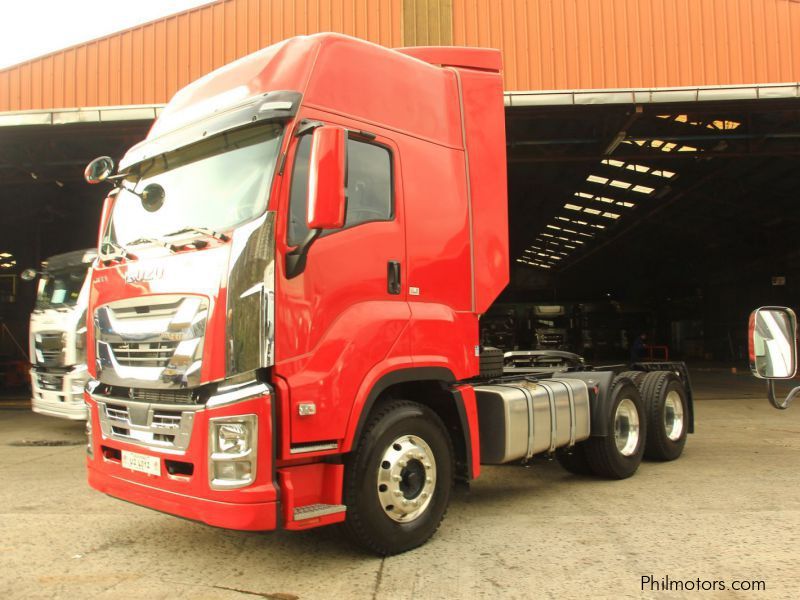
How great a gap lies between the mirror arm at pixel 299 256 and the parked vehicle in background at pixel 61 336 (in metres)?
A: 6.57

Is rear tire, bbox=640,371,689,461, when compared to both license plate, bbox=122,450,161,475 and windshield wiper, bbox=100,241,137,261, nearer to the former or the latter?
license plate, bbox=122,450,161,475

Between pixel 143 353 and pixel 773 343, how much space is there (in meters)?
3.37

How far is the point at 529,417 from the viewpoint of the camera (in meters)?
5.22

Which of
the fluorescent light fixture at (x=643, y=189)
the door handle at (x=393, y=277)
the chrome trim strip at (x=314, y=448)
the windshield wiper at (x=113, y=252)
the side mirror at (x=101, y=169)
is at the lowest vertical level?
the chrome trim strip at (x=314, y=448)

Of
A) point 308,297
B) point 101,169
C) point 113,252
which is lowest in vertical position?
point 308,297

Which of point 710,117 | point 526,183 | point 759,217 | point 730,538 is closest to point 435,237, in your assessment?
point 730,538

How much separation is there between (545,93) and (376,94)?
711 centimetres

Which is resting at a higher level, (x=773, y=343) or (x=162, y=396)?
(x=773, y=343)

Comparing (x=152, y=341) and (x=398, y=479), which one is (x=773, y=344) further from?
(x=152, y=341)

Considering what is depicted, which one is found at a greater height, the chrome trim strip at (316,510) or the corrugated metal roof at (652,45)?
the corrugated metal roof at (652,45)

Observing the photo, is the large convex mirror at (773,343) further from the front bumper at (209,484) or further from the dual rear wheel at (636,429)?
the dual rear wheel at (636,429)

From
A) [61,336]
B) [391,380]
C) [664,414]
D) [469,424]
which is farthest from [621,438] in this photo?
[61,336]

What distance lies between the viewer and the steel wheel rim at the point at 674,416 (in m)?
7.46

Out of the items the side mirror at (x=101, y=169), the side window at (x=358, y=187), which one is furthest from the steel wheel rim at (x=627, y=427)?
the side mirror at (x=101, y=169)
